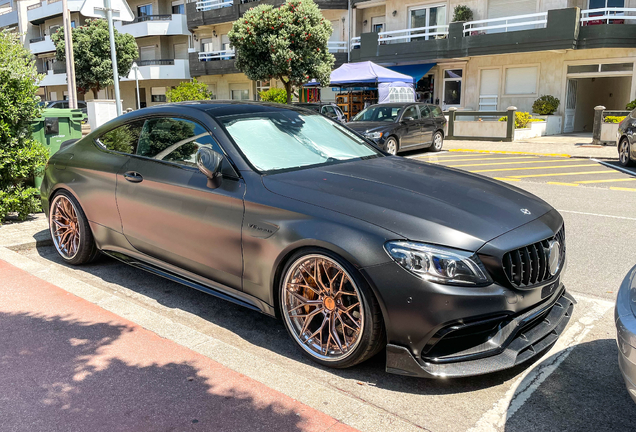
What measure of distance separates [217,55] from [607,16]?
22.6 metres

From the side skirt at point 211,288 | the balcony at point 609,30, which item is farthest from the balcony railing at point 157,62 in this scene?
the side skirt at point 211,288

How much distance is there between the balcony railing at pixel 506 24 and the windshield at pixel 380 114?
10443mm

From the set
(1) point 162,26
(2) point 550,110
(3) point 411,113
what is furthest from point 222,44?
(3) point 411,113

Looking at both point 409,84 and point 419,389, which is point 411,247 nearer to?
point 419,389

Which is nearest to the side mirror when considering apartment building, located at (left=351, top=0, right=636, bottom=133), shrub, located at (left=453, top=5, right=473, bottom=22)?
apartment building, located at (left=351, top=0, right=636, bottom=133)

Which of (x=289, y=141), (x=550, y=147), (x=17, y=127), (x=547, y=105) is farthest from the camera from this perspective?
(x=547, y=105)

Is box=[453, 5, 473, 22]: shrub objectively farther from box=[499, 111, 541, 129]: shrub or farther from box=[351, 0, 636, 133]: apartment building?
box=[499, 111, 541, 129]: shrub

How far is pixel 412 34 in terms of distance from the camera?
2802 cm

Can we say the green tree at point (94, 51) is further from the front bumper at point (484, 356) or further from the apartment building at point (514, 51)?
the front bumper at point (484, 356)

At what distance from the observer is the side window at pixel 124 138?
4.64 metres

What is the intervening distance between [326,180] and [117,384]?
1.74m

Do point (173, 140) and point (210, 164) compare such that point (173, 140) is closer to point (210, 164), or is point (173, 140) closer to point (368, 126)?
point (210, 164)

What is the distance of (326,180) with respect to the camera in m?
3.58

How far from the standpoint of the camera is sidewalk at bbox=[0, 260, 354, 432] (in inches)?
108
